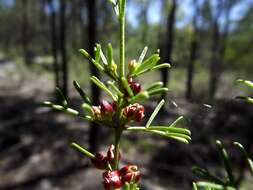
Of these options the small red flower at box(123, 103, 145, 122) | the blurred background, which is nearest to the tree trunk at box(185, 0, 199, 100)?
the blurred background

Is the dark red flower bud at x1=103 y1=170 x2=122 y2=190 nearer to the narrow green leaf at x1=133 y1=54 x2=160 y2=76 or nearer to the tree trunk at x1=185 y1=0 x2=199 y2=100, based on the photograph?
the narrow green leaf at x1=133 y1=54 x2=160 y2=76

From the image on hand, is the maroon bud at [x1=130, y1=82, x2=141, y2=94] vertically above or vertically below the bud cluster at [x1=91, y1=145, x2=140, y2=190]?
above

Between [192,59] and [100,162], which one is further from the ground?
[100,162]

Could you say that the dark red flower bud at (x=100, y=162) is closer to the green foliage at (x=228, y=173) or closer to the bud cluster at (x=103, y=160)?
the bud cluster at (x=103, y=160)

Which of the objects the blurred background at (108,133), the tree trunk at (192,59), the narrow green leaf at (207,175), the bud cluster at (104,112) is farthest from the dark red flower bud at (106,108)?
the tree trunk at (192,59)

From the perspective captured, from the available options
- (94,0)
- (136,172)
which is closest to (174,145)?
(94,0)

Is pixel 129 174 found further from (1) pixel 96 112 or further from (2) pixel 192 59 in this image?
→ (2) pixel 192 59

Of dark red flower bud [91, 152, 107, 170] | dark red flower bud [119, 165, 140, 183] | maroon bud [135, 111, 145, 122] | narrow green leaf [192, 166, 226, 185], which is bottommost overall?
dark red flower bud [119, 165, 140, 183]

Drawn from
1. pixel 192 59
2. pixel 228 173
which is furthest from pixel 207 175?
pixel 192 59

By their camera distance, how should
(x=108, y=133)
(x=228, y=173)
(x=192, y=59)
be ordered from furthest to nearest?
(x=192, y=59) → (x=108, y=133) → (x=228, y=173)
